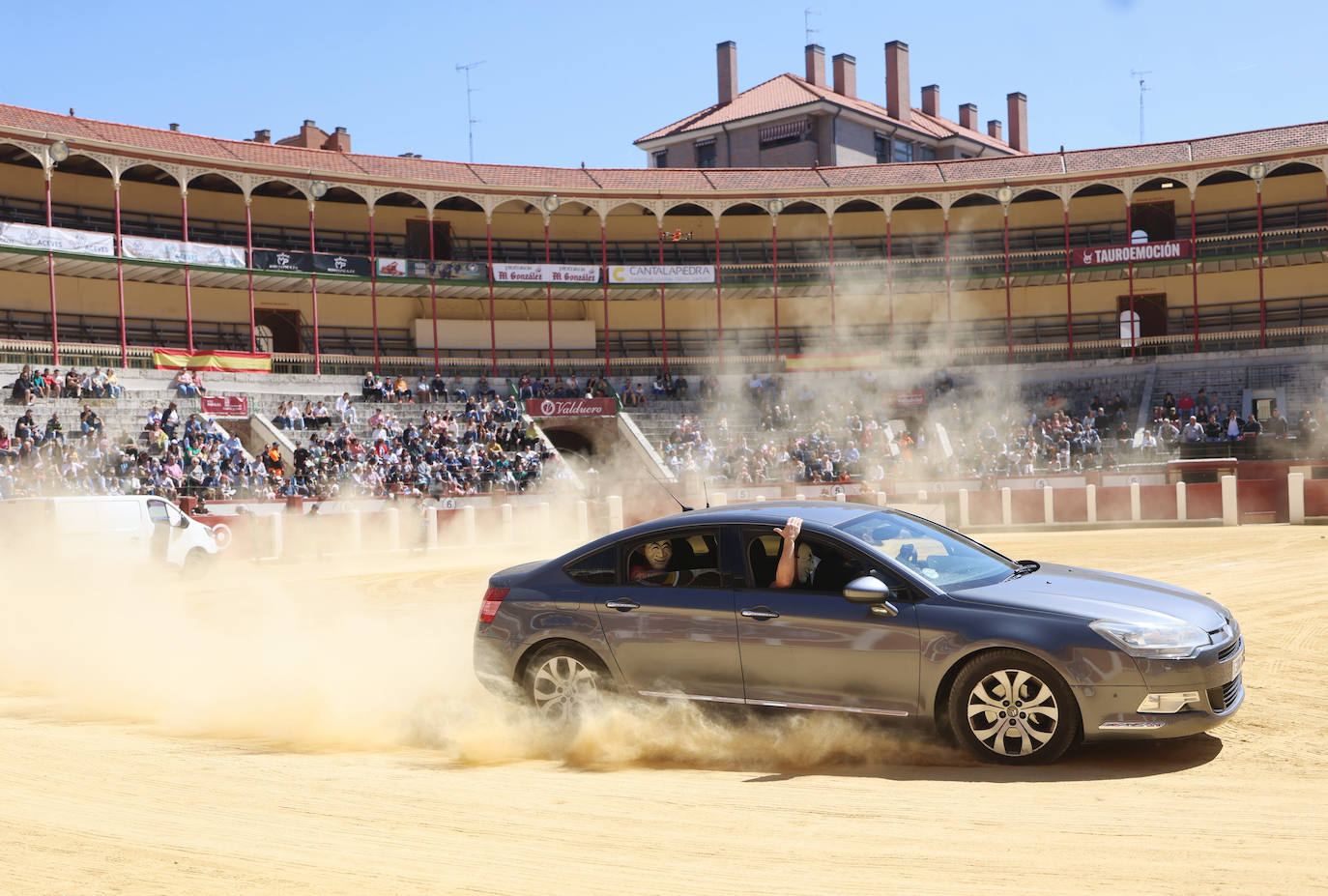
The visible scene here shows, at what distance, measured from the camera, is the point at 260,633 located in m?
12.3

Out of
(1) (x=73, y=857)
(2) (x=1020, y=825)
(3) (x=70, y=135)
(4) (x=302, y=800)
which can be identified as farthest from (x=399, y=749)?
(3) (x=70, y=135)

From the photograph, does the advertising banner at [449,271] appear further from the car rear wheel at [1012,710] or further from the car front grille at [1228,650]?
the car front grille at [1228,650]

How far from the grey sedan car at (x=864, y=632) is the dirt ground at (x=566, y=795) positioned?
0.80 feet

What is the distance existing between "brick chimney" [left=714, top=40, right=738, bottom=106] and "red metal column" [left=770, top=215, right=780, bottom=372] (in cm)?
1939

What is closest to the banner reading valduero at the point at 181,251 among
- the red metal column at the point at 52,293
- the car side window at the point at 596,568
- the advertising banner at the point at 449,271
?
the red metal column at the point at 52,293

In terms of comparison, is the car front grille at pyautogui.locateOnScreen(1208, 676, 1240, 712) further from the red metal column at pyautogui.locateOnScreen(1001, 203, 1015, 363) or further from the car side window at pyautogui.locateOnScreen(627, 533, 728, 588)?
the red metal column at pyautogui.locateOnScreen(1001, 203, 1015, 363)

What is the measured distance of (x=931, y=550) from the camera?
7215 millimetres

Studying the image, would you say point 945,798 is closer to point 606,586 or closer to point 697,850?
point 697,850

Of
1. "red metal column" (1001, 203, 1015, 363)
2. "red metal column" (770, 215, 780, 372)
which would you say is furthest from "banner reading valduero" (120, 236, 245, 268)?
"red metal column" (1001, 203, 1015, 363)

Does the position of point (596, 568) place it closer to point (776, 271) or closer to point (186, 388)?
point (186, 388)

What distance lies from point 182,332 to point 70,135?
822 cm

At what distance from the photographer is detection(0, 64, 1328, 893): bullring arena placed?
17.4 feet

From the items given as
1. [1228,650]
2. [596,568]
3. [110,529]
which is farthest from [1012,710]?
[110,529]

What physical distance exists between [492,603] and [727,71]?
62547mm
